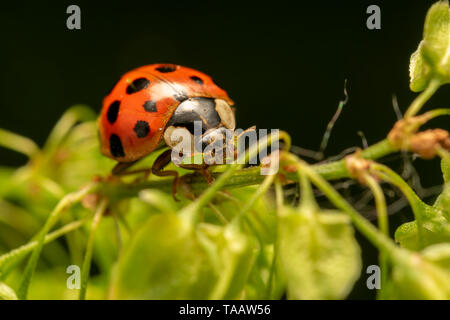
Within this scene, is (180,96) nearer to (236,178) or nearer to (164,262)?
(236,178)

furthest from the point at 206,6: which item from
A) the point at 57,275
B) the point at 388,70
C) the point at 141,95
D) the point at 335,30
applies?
the point at 141,95

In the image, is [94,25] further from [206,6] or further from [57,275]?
[57,275]

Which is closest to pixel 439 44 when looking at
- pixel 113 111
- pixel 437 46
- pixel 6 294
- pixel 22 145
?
pixel 437 46

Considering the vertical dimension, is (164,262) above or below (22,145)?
below

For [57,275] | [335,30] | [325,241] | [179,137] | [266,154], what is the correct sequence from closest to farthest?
1. [325,241]
2. [266,154]
3. [179,137]
4. [57,275]
5. [335,30]

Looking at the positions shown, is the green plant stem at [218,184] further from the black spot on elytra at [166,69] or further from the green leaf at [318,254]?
the black spot on elytra at [166,69]

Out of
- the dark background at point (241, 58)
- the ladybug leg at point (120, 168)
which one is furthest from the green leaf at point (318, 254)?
the dark background at point (241, 58)

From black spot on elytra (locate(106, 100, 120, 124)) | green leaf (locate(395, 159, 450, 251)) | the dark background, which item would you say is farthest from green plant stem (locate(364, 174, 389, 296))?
the dark background
